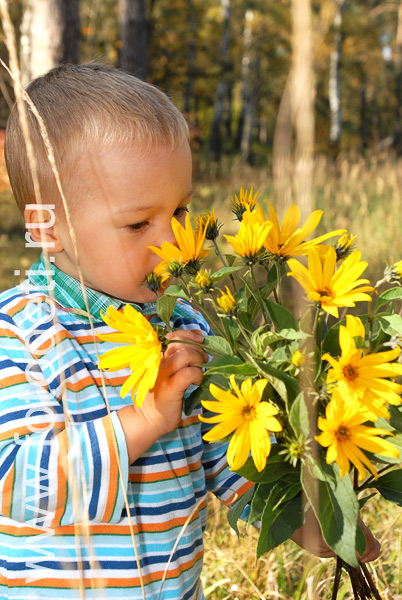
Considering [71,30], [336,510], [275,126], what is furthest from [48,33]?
[336,510]

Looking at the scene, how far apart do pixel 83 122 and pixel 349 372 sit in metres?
0.65

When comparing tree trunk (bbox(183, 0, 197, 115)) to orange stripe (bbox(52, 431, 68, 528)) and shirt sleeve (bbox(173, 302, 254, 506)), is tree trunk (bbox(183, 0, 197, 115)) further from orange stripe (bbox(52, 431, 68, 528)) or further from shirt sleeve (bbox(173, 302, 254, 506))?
orange stripe (bbox(52, 431, 68, 528))

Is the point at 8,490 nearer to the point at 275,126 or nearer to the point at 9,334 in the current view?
the point at 9,334

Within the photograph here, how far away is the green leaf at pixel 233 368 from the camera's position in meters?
0.65

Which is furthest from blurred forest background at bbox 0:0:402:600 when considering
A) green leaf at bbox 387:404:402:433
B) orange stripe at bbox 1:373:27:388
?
orange stripe at bbox 1:373:27:388

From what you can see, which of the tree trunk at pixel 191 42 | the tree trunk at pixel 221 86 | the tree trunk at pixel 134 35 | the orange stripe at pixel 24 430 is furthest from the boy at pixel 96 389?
the tree trunk at pixel 191 42

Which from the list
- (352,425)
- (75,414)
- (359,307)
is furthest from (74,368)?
(359,307)

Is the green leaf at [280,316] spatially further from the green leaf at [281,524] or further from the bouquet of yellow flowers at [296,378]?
the green leaf at [281,524]

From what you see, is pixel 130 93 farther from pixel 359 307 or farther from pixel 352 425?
pixel 359 307

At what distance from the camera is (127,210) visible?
908mm

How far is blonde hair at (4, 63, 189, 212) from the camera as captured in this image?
0.94 m

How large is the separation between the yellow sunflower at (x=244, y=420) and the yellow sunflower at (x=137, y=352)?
0.08 metres

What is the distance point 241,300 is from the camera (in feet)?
2.37

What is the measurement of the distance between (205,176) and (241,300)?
9.61 meters
